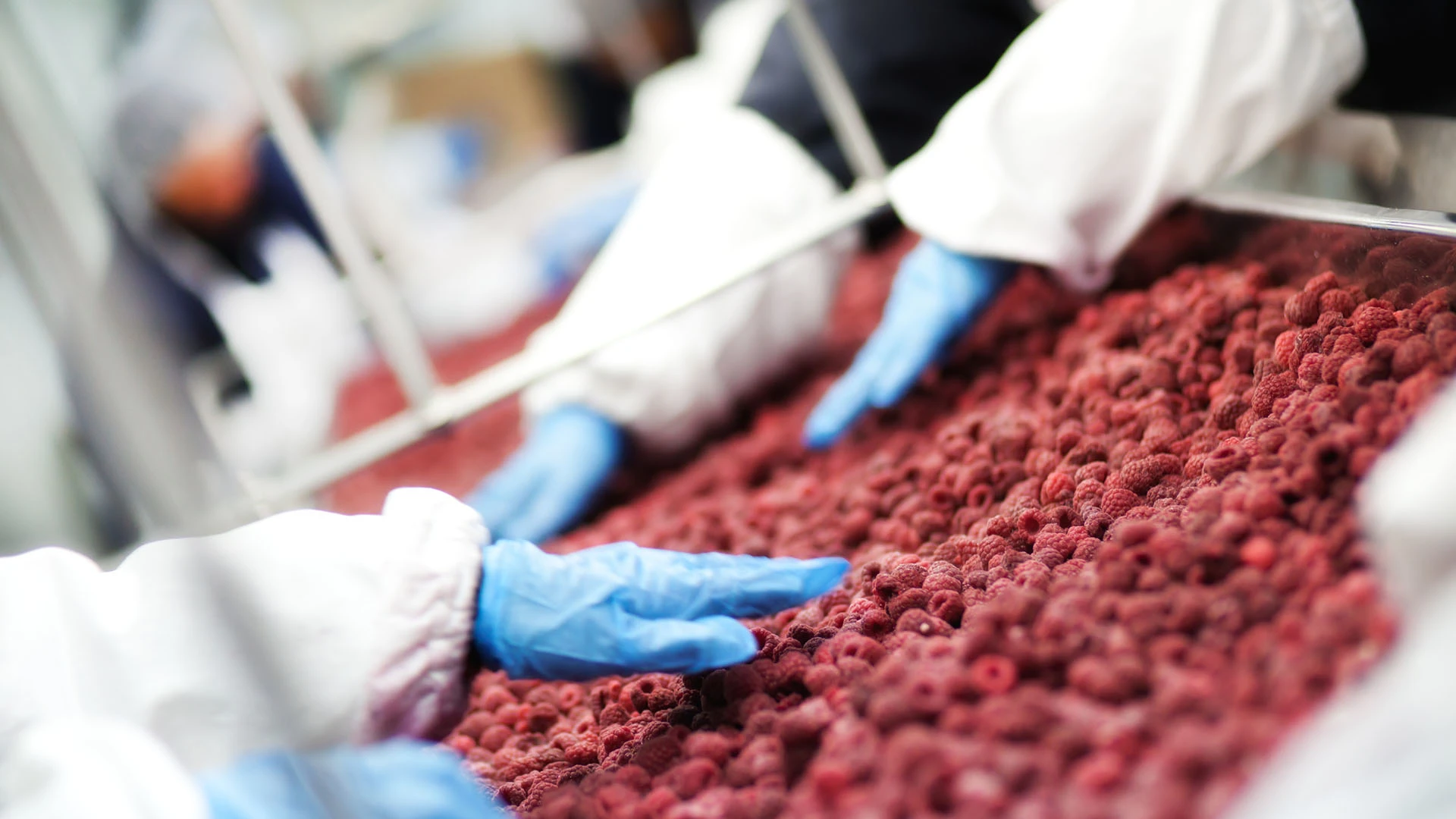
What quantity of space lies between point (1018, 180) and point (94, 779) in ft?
3.60

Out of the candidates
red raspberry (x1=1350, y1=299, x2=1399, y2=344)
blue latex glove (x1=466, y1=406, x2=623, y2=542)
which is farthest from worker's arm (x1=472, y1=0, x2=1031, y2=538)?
red raspberry (x1=1350, y1=299, x2=1399, y2=344)

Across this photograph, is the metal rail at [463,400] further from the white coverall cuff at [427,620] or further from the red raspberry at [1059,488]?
the red raspberry at [1059,488]

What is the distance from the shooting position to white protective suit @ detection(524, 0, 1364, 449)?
1.02 metres

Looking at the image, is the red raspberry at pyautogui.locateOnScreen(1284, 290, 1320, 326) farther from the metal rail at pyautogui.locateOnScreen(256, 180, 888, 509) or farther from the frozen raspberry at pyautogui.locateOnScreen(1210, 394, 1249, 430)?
the metal rail at pyautogui.locateOnScreen(256, 180, 888, 509)

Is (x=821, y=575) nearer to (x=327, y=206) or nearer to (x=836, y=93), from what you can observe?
(x=327, y=206)

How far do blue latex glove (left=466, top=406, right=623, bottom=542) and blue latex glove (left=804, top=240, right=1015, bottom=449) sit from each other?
1.14ft

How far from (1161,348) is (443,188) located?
144 inches

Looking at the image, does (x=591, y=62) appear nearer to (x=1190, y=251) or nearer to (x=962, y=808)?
(x=1190, y=251)

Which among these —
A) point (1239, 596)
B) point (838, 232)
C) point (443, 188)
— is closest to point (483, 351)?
point (838, 232)

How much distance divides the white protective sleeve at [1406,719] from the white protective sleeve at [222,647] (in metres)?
0.57

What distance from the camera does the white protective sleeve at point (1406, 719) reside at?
365 mm

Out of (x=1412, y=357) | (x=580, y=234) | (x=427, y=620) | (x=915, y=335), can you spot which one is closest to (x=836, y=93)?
(x=915, y=335)

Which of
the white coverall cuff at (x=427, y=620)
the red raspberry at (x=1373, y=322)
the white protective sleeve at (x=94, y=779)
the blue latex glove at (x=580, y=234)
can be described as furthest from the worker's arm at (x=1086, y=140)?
the blue latex glove at (x=580, y=234)

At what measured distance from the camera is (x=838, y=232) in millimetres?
1361
